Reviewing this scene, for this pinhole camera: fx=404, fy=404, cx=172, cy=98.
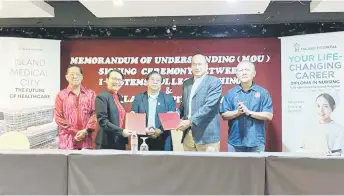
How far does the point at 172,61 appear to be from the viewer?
5.50m

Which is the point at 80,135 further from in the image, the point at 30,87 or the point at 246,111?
the point at 246,111

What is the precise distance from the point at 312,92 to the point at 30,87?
12.1 feet

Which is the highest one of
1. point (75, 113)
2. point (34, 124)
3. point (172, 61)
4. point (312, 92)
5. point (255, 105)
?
point (172, 61)

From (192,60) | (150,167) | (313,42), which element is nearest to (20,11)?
(192,60)

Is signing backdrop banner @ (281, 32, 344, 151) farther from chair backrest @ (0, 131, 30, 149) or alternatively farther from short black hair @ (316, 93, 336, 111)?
chair backrest @ (0, 131, 30, 149)

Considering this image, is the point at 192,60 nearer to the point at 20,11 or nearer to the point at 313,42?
the point at 313,42

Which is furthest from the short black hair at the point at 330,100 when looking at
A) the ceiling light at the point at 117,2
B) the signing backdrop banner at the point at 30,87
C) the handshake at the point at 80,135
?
the signing backdrop banner at the point at 30,87

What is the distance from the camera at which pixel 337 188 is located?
2.62 meters

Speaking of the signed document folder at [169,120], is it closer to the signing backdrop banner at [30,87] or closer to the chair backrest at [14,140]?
the signing backdrop banner at [30,87]

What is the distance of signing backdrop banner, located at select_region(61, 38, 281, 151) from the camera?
5.33 m

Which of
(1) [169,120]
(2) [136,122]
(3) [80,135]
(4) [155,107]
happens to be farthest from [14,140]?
(1) [169,120]

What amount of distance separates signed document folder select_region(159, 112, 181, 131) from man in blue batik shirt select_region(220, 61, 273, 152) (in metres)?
0.61

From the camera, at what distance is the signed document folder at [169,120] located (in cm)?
540

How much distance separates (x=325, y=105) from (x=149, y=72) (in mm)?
2313
